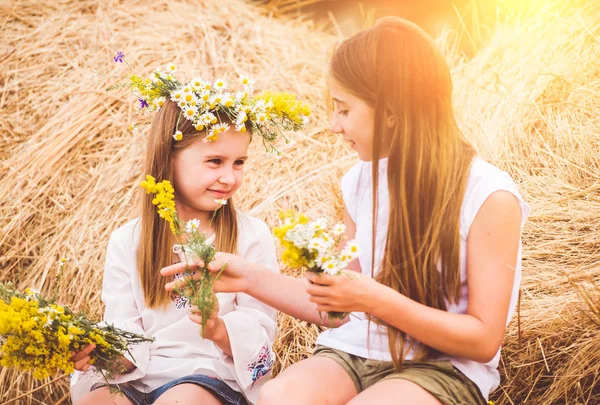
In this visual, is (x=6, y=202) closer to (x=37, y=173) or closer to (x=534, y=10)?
(x=37, y=173)

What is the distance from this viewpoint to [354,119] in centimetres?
183

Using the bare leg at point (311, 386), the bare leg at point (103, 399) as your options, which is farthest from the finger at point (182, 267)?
the bare leg at point (103, 399)

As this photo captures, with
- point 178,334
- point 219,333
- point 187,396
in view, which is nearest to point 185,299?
point 178,334

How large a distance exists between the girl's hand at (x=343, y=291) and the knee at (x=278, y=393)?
25cm

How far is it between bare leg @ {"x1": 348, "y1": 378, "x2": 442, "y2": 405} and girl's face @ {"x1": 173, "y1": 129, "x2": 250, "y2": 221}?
860mm

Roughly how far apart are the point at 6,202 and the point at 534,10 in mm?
3342

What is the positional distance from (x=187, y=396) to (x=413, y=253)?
0.79 metres

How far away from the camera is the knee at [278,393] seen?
162 centimetres

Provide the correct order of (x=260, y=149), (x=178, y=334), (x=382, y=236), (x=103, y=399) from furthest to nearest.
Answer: (x=260, y=149) → (x=178, y=334) → (x=103, y=399) → (x=382, y=236)

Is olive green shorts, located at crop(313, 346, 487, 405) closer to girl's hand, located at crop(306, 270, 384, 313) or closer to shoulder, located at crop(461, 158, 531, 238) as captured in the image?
girl's hand, located at crop(306, 270, 384, 313)

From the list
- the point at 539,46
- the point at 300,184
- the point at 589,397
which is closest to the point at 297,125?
the point at 300,184

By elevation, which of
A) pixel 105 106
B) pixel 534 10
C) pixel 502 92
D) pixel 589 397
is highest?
pixel 534 10

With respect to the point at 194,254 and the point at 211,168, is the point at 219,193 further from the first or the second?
the point at 194,254

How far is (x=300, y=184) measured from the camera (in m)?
3.33
